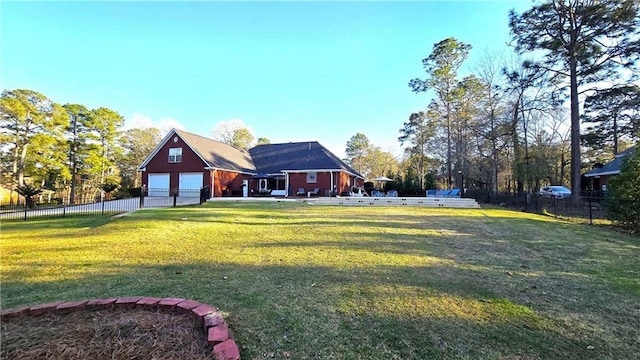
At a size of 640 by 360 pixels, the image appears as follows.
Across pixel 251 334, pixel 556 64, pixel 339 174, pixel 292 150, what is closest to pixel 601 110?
pixel 556 64

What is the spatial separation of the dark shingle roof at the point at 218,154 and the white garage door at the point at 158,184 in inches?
147

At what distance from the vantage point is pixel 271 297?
140 inches

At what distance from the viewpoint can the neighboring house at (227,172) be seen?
24.5 metres

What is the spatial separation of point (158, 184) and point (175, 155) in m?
3.05

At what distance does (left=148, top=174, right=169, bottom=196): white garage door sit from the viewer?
83.7 ft

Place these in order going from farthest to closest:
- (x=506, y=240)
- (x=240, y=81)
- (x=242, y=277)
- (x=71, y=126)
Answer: (x=71, y=126), (x=240, y=81), (x=506, y=240), (x=242, y=277)

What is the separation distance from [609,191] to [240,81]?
23.1 metres

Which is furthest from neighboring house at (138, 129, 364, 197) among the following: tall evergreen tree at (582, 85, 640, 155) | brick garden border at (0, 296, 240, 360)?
brick garden border at (0, 296, 240, 360)

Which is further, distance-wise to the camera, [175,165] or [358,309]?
[175,165]

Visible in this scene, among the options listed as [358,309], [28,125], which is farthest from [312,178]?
[28,125]

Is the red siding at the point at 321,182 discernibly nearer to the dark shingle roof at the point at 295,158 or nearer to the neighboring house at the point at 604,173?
the dark shingle roof at the point at 295,158

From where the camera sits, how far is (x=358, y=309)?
3232 mm

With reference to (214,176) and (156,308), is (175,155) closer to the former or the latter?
(214,176)

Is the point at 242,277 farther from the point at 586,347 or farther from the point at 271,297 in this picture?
the point at 586,347
